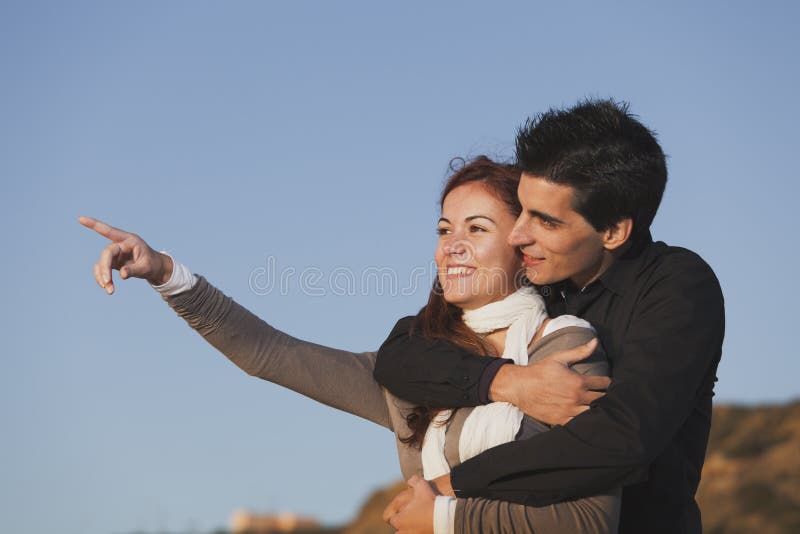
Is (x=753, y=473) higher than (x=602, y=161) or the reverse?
higher

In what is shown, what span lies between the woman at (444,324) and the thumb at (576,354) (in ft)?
0.29

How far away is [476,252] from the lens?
4090 millimetres

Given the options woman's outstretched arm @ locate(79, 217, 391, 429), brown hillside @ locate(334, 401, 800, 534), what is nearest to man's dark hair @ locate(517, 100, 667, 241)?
woman's outstretched arm @ locate(79, 217, 391, 429)

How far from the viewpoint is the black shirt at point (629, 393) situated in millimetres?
3391

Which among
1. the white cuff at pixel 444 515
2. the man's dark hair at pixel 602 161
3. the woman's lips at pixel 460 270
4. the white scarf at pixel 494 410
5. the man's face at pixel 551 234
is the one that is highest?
the man's dark hair at pixel 602 161

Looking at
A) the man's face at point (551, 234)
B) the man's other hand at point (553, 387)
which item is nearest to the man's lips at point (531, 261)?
the man's face at point (551, 234)

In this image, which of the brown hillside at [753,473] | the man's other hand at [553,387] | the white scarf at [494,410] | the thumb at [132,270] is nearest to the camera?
the man's other hand at [553,387]

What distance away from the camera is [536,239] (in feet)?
13.3

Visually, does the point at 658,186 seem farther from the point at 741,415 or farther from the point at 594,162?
the point at 741,415

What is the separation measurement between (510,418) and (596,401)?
329 mm

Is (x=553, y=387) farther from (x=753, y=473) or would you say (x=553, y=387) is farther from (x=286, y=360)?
(x=753, y=473)

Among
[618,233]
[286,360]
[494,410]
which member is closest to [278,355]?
[286,360]

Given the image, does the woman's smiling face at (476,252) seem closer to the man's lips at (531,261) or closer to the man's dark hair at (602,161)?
the man's lips at (531,261)

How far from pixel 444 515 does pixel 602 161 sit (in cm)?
157
